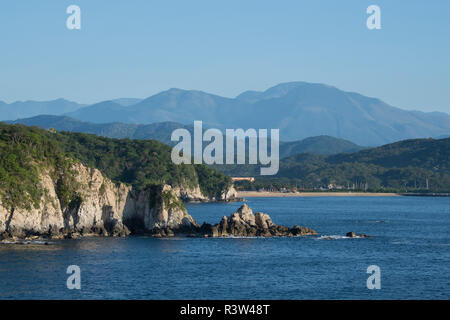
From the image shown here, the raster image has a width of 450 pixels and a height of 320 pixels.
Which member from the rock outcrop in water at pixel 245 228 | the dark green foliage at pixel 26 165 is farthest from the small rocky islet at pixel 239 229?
the dark green foliage at pixel 26 165

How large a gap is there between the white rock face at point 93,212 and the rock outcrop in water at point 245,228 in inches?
146

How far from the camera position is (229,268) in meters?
57.3

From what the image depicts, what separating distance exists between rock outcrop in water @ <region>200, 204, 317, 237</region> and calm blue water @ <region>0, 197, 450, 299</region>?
3.01m

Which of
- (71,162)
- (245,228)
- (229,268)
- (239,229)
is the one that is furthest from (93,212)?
(229,268)

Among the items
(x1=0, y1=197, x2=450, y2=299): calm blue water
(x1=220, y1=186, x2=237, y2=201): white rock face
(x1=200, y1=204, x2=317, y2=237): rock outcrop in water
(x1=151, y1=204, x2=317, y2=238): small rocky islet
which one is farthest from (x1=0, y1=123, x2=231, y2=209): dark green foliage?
(x1=200, y1=204, x2=317, y2=237): rock outcrop in water

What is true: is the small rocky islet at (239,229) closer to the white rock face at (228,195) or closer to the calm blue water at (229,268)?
the calm blue water at (229,268)

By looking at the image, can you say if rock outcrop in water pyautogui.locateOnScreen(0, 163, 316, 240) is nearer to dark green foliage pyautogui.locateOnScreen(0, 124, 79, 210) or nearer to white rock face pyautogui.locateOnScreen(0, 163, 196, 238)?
white rock face pyautogui.locateOnScreen(0, 163, 196, 238)

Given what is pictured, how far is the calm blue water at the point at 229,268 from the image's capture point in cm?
4688

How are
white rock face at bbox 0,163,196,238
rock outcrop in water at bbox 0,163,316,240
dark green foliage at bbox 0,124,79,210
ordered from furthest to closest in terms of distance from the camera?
rock outcrop in water at bbox 0,163,316,240, white rock face at bbox 0,163,196,238, dark green foliage at bbox 0,124,79,210

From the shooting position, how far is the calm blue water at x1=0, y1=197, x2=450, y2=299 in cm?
4688

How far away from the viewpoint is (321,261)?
61.5m

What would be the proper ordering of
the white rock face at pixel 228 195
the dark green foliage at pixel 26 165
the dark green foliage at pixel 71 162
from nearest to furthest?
the dark green foliage at pixel 26 165, the dark green foliage at pixel 71 162, the white rock face at pixel 228 195
